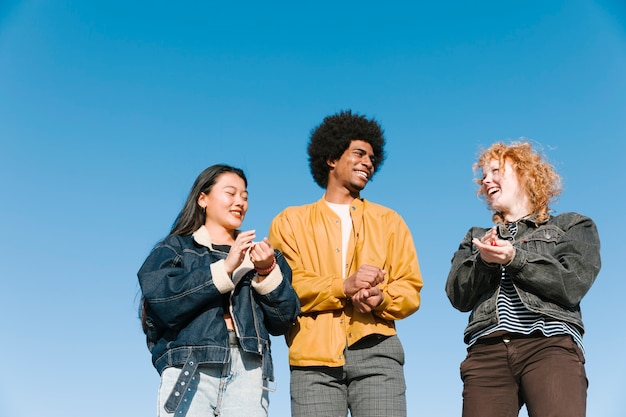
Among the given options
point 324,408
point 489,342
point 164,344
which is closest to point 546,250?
point 489,342

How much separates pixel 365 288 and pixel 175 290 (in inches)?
57.8

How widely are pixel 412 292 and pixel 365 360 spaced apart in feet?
2.27

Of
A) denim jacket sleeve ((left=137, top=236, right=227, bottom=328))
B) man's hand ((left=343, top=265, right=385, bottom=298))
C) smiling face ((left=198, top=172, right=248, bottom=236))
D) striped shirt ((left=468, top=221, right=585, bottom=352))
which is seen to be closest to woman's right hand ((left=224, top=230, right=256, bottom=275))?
denim jacket sleeve ((left=137, top=236, right=227, bottom=328))

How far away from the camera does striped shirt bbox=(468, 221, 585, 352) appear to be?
4.94 metres

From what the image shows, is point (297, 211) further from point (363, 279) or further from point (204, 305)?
point (204, 305)

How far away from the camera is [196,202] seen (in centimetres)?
620

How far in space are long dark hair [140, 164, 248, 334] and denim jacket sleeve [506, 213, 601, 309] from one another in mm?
2603

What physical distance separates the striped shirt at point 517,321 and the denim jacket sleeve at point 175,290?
6.83 feet

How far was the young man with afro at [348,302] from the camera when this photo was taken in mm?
5508

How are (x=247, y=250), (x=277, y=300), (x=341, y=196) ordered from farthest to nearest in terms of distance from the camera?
1. (x=341, y=196)
2. (x=277, y=300)
3. (x=247, y=250)

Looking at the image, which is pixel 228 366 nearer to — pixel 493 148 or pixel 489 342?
pixel 489 342

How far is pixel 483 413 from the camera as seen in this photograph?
4.96 m

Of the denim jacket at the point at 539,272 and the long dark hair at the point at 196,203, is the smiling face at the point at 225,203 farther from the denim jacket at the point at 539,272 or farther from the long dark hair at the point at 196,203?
the denim jacket at the point at 539,272

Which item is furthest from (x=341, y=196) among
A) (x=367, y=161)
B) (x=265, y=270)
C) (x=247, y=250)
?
(x=247, y=250)
